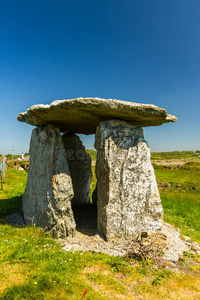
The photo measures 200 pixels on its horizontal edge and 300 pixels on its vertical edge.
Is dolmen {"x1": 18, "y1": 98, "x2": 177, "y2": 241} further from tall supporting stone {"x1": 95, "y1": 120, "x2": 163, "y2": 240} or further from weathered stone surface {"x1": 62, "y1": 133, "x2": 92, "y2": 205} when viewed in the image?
weathered stone surface {"x1": 62, "y1": 133, "x2": 92, "y2": 205}

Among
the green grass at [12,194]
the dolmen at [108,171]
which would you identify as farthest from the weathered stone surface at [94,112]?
the green grass at [12,194]

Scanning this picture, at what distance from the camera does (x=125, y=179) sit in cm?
663

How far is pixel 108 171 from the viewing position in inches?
263

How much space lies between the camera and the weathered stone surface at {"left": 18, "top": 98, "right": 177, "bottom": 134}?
239 inches

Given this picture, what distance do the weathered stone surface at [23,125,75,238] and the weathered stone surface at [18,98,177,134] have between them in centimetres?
75

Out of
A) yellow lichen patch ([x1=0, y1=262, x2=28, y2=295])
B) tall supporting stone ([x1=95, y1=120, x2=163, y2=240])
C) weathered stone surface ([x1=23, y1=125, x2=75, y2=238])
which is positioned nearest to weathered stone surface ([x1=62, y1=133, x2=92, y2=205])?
weathered stone surface ([x1=23, y1=125, x2=75, y2=238])

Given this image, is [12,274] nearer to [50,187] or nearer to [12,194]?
[50,187]

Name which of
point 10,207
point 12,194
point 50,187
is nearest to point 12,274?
point 50,187

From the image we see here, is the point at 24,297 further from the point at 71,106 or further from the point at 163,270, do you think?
the point at 71,106

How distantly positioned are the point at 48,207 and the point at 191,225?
22.0ft

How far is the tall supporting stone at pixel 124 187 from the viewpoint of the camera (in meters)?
6.52

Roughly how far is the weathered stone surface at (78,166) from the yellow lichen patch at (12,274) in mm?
5982

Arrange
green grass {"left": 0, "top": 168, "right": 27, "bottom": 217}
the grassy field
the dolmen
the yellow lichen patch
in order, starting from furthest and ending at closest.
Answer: green grass {"left": 0, "top": 168, "right": 27, "bottom": 217}, the dolmen, the yellow lichen patch, the grassy field

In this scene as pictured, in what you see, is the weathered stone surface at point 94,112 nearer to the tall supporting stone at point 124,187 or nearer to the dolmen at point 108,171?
the dolmen at point 108,171
